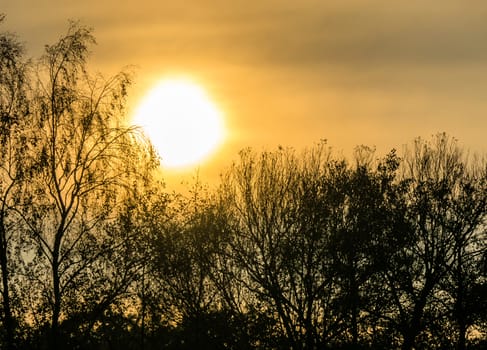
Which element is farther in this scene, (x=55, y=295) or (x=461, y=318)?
(x=461, y=318)

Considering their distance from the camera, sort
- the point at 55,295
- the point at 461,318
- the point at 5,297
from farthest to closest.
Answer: the point at 461,318 → the point at 55,295 → the point at 5,297

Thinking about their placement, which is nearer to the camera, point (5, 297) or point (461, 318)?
point (5, 297)

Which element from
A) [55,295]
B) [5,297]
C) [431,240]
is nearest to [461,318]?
[431,240]

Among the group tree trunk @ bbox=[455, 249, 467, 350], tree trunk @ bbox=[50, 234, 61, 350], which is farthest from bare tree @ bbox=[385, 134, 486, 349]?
tree trunk @ bbox=[50, 234, 61, 350]

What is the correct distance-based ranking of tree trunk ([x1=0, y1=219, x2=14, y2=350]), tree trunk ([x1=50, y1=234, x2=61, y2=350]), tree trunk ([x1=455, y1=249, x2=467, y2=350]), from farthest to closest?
tree trunk ([x1=455, y1=249, x2=467, y2=350])
tree trunk ([x1=50, y1=234, x2=61, y2=350])
tree trunk ([x1=0, y1=219, x2=14, y2=350])

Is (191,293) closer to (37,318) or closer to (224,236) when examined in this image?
(224,236)

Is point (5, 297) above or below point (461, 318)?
below

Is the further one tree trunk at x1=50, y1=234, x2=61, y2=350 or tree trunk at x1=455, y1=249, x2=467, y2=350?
tree trunk at x1=455, y1=249, x2=467, y2=350

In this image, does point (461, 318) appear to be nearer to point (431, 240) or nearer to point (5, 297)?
point (431, 240)

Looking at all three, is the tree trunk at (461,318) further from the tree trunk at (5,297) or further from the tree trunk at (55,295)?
the tree trunk at (5,297)

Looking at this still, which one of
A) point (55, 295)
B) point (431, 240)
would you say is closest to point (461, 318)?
point (431, 240)

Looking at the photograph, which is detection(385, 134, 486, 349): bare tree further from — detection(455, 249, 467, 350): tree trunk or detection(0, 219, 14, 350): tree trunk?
detection(0, 219, 14, 350): tree trunk

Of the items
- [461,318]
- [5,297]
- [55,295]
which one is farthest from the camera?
[461,318]

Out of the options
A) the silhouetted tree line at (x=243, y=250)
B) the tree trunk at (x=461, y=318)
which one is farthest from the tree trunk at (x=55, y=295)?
the tree trunk at (x=461, y=318)
